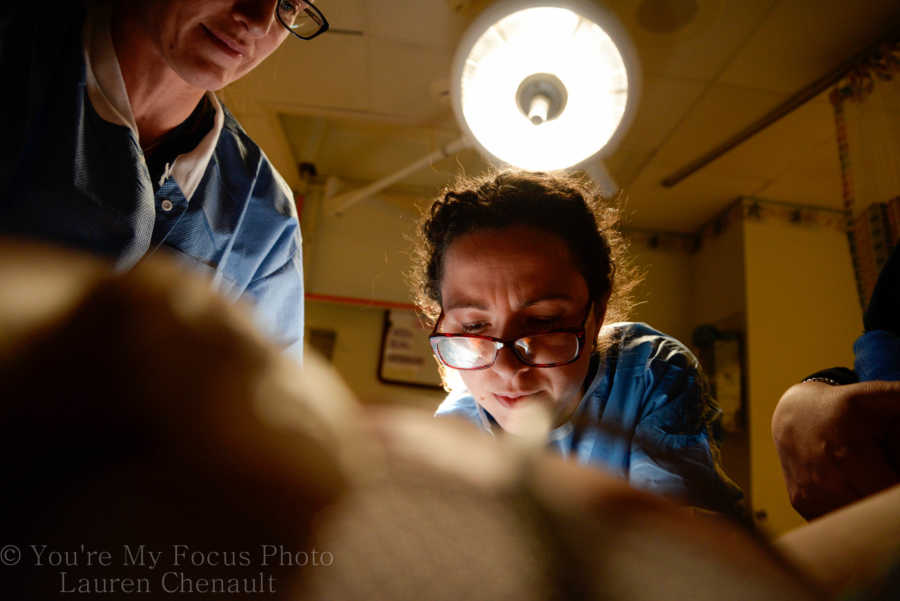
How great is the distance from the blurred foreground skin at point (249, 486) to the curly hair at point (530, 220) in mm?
678

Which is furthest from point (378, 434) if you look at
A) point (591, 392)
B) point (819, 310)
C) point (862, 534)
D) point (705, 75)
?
point (705, 75)

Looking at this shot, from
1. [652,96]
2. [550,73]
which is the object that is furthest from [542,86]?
[652,96]

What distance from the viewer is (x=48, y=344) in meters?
0.17

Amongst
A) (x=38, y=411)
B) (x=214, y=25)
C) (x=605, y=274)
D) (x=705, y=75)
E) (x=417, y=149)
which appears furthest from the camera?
(x=417, y=149)

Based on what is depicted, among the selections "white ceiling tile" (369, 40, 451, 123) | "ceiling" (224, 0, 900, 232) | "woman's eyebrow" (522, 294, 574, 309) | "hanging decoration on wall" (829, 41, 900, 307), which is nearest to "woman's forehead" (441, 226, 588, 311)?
"woman's eyebrow" (522, 294, 574, 309)

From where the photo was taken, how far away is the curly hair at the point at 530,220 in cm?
87

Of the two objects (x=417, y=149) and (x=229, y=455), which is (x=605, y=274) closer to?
(x=229, y=455)

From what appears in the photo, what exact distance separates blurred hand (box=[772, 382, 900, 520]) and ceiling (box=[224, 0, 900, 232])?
121 centimetres

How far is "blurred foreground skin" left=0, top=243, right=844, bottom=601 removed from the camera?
17cm

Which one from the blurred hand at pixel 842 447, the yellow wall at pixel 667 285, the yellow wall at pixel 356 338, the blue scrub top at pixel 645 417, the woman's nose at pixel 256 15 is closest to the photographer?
the blurred hand at pixel 842 447

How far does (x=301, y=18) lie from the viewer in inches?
30.0

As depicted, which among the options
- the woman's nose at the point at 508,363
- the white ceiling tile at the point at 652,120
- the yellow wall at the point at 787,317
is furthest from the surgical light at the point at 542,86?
the white ceiling tile at the point at 652,120

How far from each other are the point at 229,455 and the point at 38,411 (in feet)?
0.23

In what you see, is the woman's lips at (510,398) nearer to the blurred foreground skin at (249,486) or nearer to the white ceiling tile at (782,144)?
the blurred foreground skin at (249,486)
